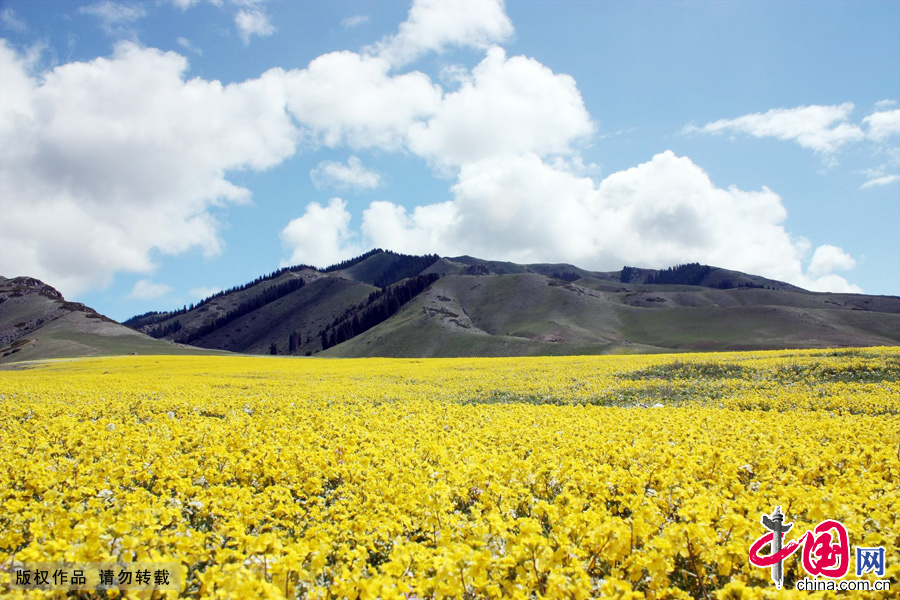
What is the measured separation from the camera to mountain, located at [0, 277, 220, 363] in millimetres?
124938

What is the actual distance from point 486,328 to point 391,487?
164038mm

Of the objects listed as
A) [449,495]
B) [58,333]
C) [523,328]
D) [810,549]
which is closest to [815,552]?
[810,549]

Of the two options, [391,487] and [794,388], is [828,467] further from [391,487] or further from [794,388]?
[794,388]

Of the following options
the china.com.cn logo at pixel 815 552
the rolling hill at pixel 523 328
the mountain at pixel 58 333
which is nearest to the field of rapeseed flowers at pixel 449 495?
the china.com.cn logo at pixel 815 552

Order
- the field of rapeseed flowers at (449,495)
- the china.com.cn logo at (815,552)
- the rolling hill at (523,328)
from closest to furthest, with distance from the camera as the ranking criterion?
1. the field of rapeseed flowers at (449,495)
2. the china.com.cn logo at (815,552)
3. the rolling hill at (523,328)

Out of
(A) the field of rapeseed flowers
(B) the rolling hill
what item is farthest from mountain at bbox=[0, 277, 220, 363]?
(A) the field of rapeseed flowers

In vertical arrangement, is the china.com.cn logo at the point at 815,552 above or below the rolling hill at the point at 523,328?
below

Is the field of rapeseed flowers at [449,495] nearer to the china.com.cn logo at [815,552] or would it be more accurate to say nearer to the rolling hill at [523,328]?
the china.com.cn logo at [815,552]

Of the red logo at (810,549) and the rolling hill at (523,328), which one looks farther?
the rolling hill at (523,328)

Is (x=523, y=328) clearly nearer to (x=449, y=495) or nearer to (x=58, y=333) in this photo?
(x=58, y=333)

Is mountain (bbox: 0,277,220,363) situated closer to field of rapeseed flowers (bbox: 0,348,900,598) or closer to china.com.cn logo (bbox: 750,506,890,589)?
field of rapeseed flowers (bbox: 0,348,900,598)

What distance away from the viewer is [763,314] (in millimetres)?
144125

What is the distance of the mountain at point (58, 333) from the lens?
125m

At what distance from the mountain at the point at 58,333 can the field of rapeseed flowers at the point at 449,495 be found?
5225 inches
